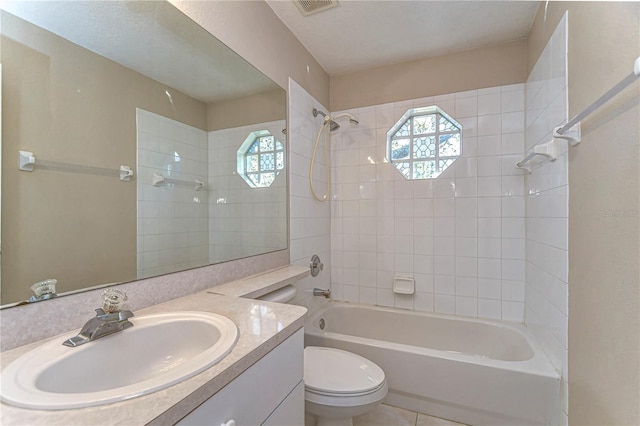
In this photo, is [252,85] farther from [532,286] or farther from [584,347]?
[532,286]

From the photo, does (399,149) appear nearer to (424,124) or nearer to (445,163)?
(424,124)

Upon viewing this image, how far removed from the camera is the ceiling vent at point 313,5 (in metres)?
1.62

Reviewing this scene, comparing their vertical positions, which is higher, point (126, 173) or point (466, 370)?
point (126, 173)

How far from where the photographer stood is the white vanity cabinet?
571 millimetres

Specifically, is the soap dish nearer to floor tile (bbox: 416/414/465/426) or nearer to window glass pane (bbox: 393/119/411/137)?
floor tile (bbox: 416/414/465/426)

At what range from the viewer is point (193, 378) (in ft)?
1.80

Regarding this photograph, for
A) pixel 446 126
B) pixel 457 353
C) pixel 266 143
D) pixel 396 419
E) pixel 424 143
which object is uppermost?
pixel 446 126

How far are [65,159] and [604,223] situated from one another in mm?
1844

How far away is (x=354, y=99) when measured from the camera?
2463mm

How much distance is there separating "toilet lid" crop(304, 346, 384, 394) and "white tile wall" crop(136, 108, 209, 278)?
76 cm

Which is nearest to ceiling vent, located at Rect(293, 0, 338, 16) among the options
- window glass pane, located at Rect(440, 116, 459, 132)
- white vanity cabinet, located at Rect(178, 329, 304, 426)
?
window glass pane, located at Rect(440, 116, 459, 132)

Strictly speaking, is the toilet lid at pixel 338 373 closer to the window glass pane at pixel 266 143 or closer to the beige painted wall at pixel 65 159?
the beige painted wall at pixel 65 159

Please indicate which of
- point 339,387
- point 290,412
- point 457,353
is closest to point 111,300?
point 290,412

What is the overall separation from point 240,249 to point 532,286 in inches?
74.7
